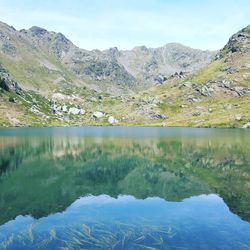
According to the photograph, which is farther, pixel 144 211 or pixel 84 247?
pixel 144 211

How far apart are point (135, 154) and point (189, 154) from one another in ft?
59.5

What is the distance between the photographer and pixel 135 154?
417ft

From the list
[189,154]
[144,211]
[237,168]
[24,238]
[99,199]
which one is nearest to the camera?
[24,238]

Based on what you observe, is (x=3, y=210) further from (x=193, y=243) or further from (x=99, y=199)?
(x=193, y=243)

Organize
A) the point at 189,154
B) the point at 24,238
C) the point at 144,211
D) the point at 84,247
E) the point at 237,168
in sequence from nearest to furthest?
the point at 84,247 < the point at 24,238 < the point at 144,211 < the point at 237,168 < the point at 189,154

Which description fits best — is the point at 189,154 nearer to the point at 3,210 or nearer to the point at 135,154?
the point at 135,154

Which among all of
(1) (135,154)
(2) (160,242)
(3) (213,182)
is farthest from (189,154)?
(2) (160,242)

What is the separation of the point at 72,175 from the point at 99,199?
2485 cm

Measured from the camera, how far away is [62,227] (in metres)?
44.4

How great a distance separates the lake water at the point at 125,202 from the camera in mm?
39625

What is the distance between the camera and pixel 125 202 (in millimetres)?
60531

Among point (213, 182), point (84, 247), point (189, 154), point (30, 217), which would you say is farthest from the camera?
point (189, 154)

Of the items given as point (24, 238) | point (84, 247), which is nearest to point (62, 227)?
point (24, 238)

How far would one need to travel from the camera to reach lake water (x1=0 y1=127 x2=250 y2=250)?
39625 mm
